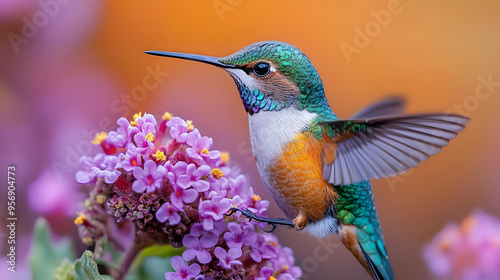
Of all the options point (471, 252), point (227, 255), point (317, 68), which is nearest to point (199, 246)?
point (227, 255)

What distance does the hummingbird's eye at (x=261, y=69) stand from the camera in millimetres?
1492

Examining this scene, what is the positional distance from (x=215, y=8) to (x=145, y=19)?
42 centimetres

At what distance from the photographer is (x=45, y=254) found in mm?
1570

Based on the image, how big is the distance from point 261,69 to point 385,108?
56 cm

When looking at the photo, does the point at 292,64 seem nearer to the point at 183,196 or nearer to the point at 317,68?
the point at 183,196

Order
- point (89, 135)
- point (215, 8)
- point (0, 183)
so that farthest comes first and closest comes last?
point (215, 8), point (89, 135), point (0, 183)

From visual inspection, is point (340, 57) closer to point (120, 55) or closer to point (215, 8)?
point (215, 8)

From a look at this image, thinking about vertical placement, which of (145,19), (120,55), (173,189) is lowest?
(173,189)

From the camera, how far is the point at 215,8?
10.2ft

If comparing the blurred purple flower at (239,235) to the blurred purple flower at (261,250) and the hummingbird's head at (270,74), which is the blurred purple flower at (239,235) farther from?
the hummingbird's head at (270,74)

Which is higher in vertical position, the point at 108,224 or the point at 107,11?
the point at 107,11

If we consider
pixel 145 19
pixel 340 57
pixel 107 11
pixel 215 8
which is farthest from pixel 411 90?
pixel 107 11

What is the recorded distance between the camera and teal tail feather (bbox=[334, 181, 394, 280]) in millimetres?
1610

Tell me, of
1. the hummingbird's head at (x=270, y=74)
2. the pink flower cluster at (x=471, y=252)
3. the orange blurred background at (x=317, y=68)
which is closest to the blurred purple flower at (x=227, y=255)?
the hummingbird's head at (x=270, y=74)
